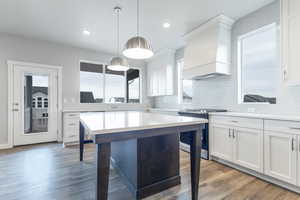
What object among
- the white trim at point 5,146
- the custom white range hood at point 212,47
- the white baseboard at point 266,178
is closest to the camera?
the white baseboard at point 266,178

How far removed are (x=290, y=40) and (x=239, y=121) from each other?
133 centimetres

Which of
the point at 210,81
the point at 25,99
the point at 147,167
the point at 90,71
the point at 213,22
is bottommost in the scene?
the point at 147,167

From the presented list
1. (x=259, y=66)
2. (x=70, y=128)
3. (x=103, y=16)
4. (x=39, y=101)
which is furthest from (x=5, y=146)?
(x=259, y=66)

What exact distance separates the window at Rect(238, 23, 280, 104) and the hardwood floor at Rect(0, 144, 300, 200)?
1455 millimetres

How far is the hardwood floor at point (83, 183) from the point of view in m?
1.90

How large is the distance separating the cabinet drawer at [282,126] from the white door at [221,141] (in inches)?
24.6

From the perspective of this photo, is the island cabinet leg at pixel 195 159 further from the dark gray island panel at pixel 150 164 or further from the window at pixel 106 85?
the window at pixel 106 85

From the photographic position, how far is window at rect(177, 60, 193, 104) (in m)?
4.55

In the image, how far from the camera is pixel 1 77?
12.6ft

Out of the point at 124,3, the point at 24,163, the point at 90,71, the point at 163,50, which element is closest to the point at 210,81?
the point at 163,50

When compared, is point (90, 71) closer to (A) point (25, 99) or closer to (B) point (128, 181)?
(A) point (25, 99)

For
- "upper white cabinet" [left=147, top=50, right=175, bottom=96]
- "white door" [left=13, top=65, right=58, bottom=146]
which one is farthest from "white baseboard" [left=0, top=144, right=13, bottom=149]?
"upper white cabinet" [left=147, top=50, right=175, bottom=96]

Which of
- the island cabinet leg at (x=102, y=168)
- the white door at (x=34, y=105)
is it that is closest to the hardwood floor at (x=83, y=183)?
the island cabinet leg at (x=102, y=168)

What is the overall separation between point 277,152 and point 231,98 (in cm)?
140
